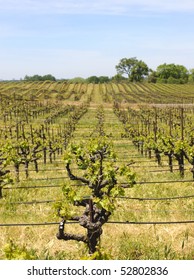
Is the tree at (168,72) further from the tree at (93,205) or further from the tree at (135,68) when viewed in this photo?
the tree at (93,205)

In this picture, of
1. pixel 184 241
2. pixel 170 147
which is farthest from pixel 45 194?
pixel 170 147

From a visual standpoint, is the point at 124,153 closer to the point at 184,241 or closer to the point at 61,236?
the point at 184,241

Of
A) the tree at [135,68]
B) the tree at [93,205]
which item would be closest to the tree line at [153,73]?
the tree at [135,68]

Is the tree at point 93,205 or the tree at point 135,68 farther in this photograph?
the tree at point 135,68

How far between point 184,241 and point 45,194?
6239mm

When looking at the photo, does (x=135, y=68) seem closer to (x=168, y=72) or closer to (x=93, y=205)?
(x=168, y=72)

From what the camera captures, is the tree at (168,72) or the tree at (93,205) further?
the tree at (168,72)

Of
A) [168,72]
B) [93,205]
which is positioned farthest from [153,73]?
[93,205]

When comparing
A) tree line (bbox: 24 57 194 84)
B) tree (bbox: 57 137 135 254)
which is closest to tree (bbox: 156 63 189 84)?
tree line (bbox: 24 57 194 84)

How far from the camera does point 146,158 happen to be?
22.5m

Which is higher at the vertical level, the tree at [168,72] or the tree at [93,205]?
the tree at [168,72]

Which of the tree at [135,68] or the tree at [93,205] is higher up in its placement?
the tree at [135,68]

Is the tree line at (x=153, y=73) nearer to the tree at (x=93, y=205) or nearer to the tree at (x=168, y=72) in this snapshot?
the tree at (x=168, y=72)

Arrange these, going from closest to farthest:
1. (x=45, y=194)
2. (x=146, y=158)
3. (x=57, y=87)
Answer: (x=45, y=194)
(x=146, y=158)
(x=57, y=87)
